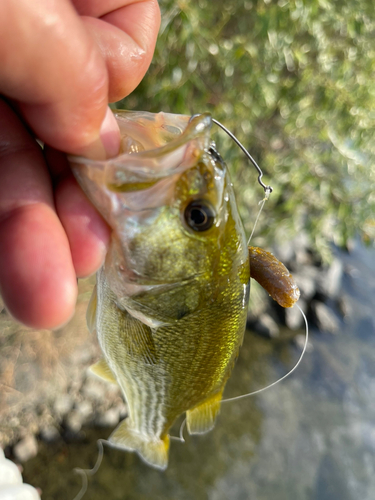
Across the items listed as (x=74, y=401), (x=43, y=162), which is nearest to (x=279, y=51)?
(x=43, y=162)

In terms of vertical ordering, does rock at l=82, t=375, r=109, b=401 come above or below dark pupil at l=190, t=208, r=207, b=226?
below

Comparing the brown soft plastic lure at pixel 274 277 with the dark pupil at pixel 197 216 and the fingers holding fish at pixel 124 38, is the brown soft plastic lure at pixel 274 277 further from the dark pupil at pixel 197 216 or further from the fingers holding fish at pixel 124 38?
the fingers holding fish at pixel 124 38

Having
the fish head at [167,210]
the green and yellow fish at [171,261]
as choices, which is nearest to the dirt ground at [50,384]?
the green and yellow fish at [171,261]

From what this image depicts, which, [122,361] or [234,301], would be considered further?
[122,361]

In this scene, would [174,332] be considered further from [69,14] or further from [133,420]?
[69,14]

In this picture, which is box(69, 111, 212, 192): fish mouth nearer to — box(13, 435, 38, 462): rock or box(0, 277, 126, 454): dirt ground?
box(0, 277, 126, 454): dirt ground

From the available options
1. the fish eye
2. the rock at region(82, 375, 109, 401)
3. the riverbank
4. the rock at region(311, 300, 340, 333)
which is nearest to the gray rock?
the rock at region(311, 300, 340, 333)

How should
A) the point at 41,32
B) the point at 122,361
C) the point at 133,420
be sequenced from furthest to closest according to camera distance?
the point at 133,420
the point at 122,361
the point at 41,32
